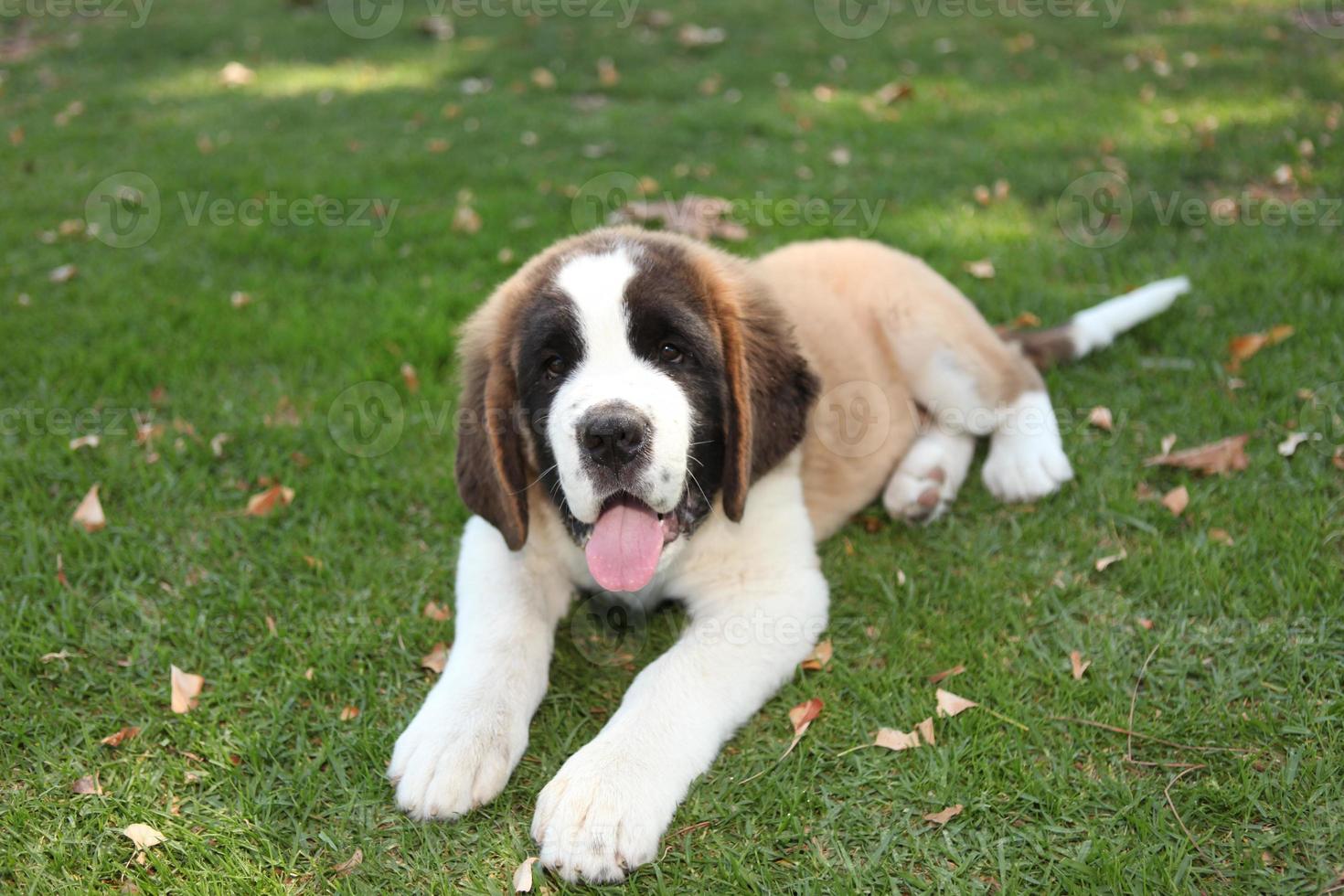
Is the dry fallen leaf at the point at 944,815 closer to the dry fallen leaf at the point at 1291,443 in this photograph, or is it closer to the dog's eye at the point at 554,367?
the dog's eye at the point at 554,367

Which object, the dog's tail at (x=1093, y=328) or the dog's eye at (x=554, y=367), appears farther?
the dog's tail at (x=1093, y=328)

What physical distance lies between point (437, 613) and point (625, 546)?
81 centimetres

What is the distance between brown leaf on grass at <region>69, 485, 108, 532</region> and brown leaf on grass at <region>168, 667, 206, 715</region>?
0.96 meters

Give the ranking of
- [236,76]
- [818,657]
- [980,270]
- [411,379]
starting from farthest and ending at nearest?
1. [236,76]
2. [980,270]
3. [411,379]
4. [818,657]

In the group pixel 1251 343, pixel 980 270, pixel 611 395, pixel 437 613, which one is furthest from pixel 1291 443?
pixel 437 613

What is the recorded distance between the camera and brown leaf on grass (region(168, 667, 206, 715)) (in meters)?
2.77

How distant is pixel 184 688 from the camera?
9.24 ft

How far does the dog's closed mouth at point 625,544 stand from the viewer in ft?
8.64

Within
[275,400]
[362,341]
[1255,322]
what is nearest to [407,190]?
[362,341]

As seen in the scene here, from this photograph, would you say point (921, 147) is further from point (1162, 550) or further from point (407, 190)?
point (1162, 550)

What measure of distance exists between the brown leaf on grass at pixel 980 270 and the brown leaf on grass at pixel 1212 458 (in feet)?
5.60

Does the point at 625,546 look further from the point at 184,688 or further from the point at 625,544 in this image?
the point at 184,688

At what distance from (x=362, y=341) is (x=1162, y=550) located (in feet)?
11.4

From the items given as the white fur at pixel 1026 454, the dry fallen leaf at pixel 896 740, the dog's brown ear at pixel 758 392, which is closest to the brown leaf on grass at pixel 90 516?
the dog's brown ear at pixel 758 392
